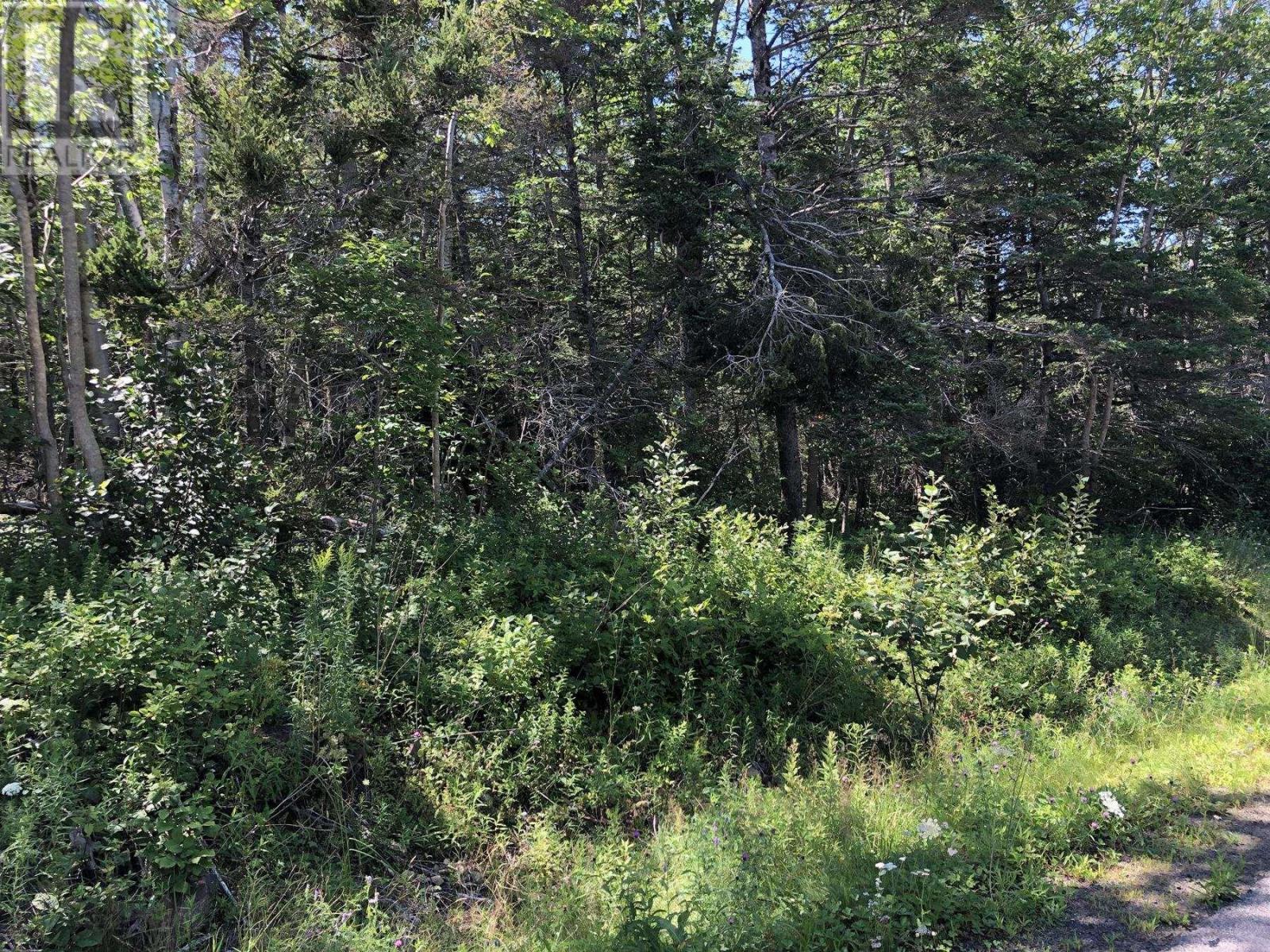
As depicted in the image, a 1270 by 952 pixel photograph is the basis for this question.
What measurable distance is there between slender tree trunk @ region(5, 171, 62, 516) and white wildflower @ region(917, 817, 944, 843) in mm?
6605

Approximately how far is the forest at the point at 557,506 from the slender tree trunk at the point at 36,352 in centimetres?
15

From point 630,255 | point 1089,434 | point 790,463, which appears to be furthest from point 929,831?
point 1089,434

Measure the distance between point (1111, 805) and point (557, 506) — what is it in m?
5.22

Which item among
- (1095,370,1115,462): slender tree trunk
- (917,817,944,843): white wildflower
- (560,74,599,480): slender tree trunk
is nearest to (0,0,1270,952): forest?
(917,817,944,843): white wildflower

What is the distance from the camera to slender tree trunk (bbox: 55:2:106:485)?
5.71 metres

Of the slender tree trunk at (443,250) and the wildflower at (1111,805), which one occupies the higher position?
the slender tree trunk at (443,250)

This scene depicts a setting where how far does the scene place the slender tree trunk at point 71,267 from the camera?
571cm

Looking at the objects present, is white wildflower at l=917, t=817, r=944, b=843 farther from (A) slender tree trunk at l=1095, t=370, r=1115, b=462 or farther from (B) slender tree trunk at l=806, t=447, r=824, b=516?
(A) slender tree trunk at l=1095, t=370, r=1115, b=462

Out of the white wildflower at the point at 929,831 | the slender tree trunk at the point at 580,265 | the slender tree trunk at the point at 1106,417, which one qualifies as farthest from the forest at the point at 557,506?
the slender tree trunk at the point at 1106,417

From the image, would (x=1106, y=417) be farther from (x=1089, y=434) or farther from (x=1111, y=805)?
(x=1111, y=805)

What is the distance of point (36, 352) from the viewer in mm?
5957

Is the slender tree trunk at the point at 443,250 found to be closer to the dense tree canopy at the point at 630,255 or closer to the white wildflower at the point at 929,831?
the dense tree canopy at the point at 630,255

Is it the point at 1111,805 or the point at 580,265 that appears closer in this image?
the point at 1111,805

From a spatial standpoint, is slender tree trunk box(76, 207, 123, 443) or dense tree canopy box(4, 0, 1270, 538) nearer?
slender tree trunk box(76, 207, 123, 443)
